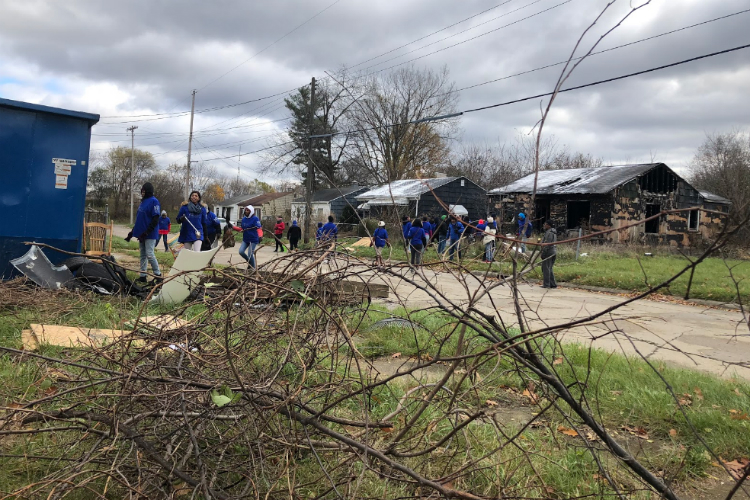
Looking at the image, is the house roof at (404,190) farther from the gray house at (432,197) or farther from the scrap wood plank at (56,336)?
the scrap wood plank at (56,336)

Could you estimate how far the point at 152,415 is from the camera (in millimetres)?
2521

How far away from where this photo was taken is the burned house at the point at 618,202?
24234mm

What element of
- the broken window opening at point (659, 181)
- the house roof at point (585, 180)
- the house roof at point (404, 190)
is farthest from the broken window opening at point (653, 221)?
the house roof at point (404, 190)

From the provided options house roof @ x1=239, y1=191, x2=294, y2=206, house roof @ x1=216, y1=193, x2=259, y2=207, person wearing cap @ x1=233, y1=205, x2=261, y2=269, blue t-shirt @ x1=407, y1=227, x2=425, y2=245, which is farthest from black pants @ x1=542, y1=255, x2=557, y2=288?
house roof @ x1=216, y1=193, x2=259, y2=207

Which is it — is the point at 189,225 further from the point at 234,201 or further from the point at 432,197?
the point at 234,201

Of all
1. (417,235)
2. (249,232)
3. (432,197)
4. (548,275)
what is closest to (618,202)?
(548,275)

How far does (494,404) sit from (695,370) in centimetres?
260

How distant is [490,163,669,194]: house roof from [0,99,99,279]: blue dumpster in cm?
1784

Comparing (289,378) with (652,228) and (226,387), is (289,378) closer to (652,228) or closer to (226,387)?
(226,387)

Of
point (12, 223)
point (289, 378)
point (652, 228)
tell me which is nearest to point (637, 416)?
point (289, 378)

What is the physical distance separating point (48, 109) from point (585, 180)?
24032 millimetres

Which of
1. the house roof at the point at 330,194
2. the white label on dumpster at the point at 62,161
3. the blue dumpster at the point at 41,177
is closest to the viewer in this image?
the blue dumpster at the point at 41,177

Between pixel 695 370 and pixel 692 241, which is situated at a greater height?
pixel 692 241

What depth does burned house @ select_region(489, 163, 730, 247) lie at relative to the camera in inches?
954
